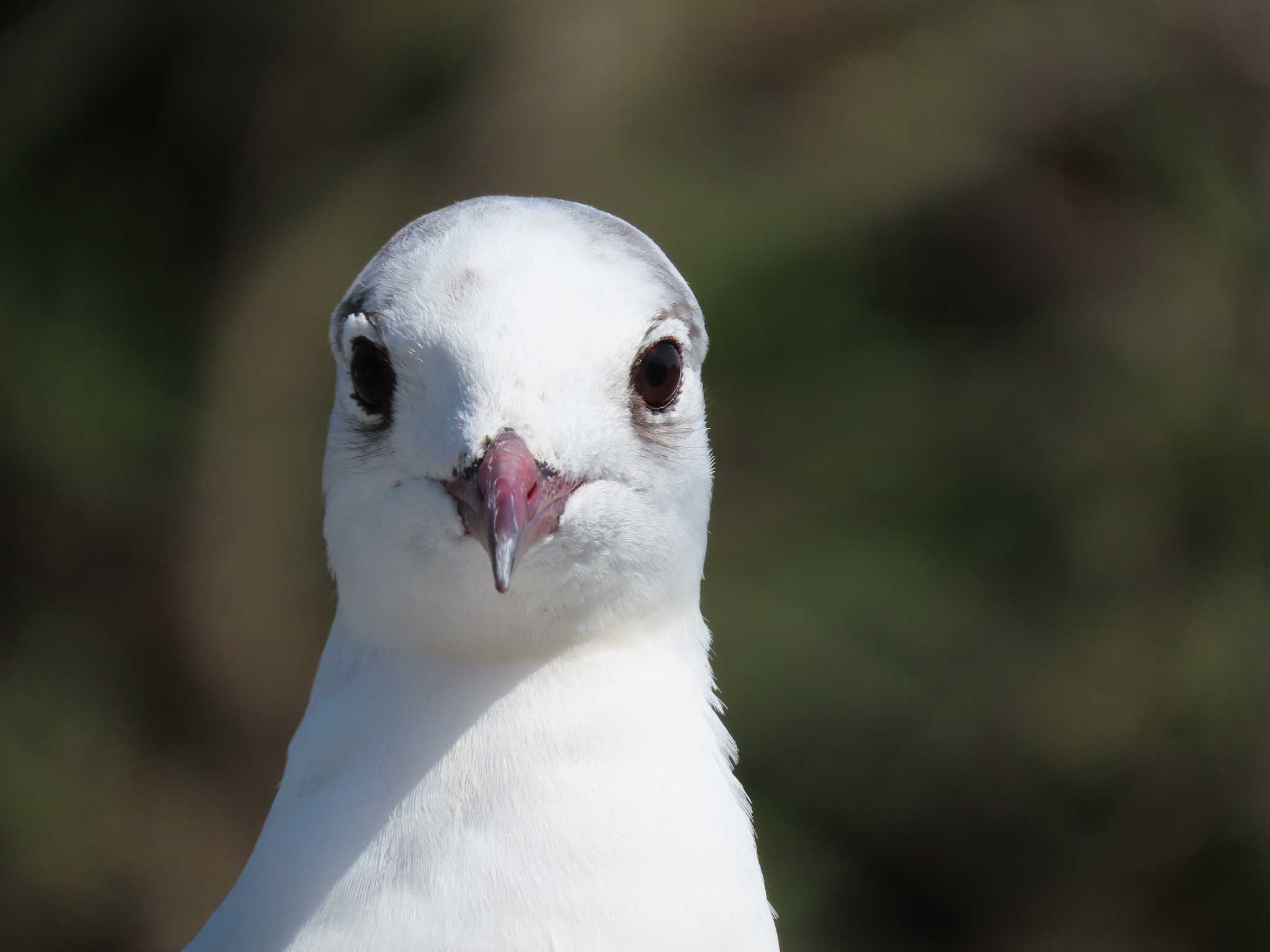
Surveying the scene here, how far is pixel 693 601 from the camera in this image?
1.79m

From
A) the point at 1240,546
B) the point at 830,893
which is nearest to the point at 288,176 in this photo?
the point at 830,893

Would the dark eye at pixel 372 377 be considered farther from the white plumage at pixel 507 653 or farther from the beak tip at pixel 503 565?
the beak tip at pixel 503 565

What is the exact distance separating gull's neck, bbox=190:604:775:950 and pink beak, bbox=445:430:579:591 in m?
0.21

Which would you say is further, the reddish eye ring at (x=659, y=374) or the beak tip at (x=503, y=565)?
the reddish eye ring at (x=659, y=374)

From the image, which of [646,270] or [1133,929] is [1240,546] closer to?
[1133,929]

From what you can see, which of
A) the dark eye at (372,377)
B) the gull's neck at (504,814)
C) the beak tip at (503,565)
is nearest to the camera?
the beak tip at (503,565)

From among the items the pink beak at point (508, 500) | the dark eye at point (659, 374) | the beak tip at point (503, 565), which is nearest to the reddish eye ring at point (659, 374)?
the dark eye at point (659, 374)

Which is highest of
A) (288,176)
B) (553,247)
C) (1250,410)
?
(288,176)

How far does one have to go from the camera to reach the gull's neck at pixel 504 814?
4.82 ft

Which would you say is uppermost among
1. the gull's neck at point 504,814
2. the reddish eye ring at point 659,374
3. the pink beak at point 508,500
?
the reddish eye ring at point 659,374

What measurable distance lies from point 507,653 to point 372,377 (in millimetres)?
386

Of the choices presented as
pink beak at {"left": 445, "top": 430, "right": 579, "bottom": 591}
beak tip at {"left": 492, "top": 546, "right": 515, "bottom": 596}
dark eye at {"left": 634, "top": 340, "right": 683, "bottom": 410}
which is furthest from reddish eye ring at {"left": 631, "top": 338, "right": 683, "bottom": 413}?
beak tip at {"left": 492, "top": 546, "right": 515, "bottom": 596}

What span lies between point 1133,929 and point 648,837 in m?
2.73

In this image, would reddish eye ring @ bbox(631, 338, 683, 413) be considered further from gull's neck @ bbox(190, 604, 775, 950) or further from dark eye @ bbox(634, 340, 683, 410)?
gull's neck @ bbox(190, 604, 775, 950)
